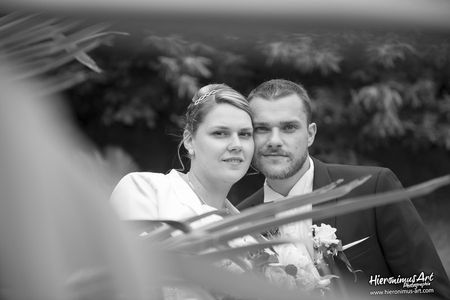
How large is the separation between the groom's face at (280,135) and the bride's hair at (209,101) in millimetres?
138

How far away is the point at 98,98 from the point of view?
2.63m

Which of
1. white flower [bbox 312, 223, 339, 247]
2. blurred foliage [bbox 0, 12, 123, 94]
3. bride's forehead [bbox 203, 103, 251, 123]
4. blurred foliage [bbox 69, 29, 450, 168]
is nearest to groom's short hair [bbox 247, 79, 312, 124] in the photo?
bride's forehead [bbox 203, 103, 251, 123]

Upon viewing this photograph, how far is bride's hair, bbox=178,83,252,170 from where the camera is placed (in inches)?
40.1

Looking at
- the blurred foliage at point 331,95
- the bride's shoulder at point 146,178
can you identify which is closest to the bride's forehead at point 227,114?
the bride's shoulder at point 146,178

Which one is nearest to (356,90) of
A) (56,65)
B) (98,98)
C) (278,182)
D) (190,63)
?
(190,63)

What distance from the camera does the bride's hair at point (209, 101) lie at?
1020 millimetres

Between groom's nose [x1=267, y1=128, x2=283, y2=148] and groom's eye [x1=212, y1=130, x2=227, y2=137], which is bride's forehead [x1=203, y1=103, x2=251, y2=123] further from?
groom's nose [x1=267, y1=128, x2=283, y2=148]

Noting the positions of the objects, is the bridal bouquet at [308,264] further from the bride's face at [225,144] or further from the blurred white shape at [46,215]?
the blurred white shape at [46,215]

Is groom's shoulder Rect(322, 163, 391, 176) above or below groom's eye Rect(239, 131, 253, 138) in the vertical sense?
below

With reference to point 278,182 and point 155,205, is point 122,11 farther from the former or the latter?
point 278,182

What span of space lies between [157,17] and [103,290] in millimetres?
35

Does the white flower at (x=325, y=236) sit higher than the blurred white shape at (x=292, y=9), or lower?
lower

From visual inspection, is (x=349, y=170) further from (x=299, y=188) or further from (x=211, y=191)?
(x=211, y=191)

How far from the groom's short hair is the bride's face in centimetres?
23
